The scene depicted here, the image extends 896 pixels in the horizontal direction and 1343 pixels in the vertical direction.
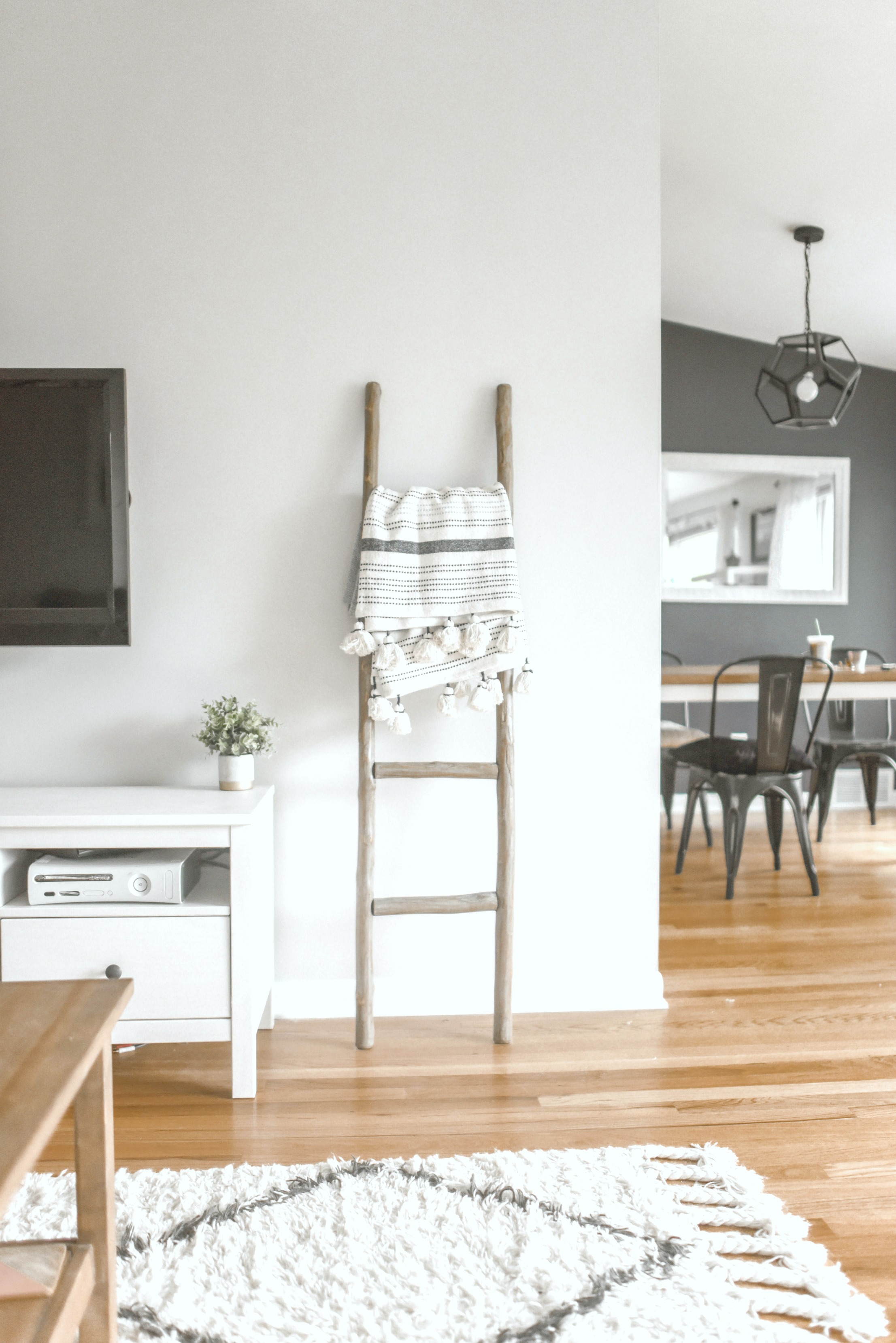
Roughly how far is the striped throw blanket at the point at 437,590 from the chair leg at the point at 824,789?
2600mm

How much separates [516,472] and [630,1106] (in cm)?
144

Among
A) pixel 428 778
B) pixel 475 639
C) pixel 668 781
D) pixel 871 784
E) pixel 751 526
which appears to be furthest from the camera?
pixel 751 526

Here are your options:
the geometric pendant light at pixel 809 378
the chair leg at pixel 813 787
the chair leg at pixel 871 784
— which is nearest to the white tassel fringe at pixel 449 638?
the geometric pendant light at pixel 809 378

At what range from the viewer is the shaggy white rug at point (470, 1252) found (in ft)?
4.23

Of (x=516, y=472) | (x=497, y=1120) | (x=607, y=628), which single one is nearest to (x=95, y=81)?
(x=516, y=472)

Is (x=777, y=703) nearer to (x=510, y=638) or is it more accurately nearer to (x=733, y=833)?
(x=733, y=833)

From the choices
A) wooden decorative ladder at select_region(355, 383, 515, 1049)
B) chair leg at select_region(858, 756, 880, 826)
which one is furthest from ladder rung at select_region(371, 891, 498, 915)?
chair leg at select_region(858, 756, 880, 826)

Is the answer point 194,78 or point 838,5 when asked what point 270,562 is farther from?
point 838,5

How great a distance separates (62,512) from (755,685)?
2736mm

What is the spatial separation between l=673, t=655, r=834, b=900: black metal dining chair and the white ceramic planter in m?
1.81

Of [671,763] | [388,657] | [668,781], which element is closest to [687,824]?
[671,763]

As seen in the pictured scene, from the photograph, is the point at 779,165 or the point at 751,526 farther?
the point at 751,526

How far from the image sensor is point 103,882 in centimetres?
199

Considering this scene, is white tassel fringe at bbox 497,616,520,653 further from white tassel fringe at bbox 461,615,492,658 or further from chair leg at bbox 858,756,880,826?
chair leg at bbox 858,756,880,826
